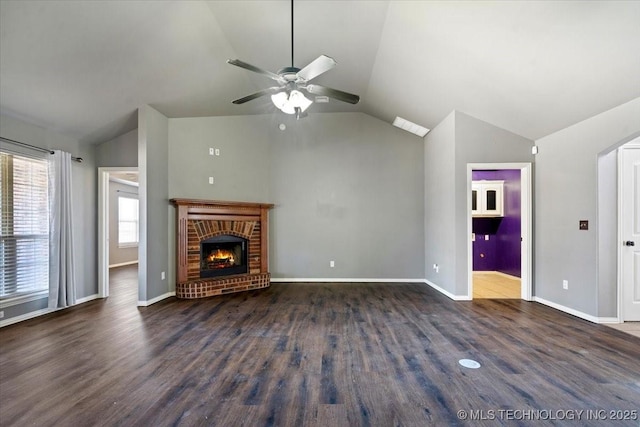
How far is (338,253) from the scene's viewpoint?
5.73 m

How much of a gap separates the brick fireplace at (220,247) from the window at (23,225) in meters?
1.61

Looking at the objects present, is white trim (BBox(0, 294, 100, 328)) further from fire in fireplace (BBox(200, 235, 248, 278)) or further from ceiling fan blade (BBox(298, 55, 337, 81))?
ceiling fan blade (BBox(298, 55, 337, 81))

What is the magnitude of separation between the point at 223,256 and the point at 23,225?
267 centimetres

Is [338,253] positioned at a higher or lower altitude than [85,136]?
lower

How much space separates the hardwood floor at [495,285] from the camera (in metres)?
4.65

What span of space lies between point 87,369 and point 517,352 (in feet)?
12.3

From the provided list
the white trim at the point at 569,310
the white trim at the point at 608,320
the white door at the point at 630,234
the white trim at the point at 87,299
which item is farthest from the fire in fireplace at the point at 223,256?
the white door at the point at 630,234

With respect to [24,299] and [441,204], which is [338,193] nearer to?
[441,204]

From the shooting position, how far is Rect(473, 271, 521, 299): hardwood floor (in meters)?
4.65

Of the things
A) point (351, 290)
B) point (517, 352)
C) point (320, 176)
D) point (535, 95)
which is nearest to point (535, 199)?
point (535, 95)

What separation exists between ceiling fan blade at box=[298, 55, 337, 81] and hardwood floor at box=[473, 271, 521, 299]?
13.5 feet

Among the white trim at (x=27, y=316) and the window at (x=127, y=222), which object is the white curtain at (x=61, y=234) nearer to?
the white trim at (x=27, y=316)

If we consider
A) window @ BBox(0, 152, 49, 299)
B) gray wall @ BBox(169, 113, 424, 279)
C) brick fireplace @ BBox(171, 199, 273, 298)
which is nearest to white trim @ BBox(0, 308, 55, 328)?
window @ BBox(0, 152, 49, 299)

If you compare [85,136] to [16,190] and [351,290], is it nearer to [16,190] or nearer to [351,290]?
[16,190]
